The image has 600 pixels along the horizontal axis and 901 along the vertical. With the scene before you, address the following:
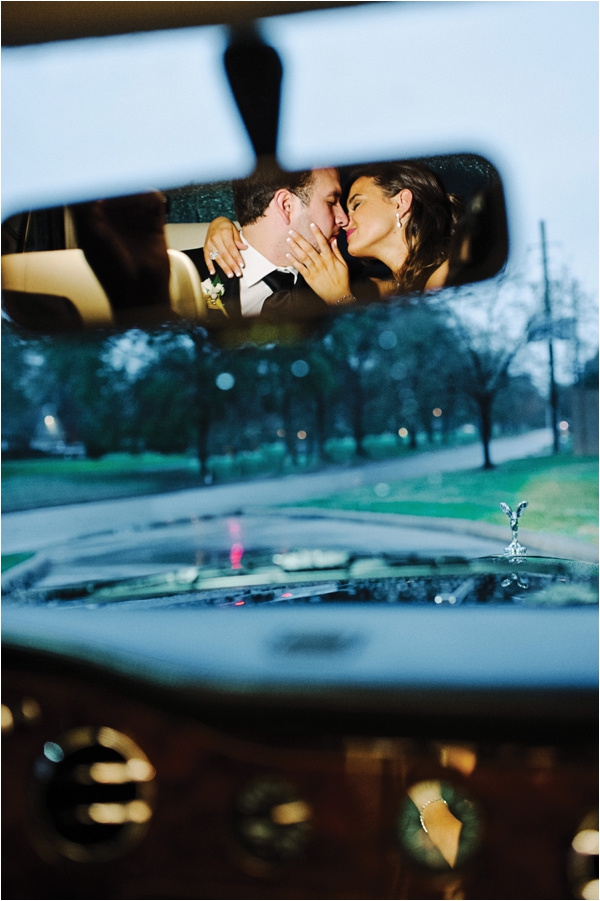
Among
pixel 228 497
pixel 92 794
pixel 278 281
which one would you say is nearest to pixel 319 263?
pixel 278 281

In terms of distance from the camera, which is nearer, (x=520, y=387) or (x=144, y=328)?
(x=144, y=328)

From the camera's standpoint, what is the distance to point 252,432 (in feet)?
15.7

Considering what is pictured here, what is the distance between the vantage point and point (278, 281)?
202cm

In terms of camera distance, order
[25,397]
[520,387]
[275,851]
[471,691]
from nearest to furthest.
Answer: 1. [471,691]
2. [275,851]
3. [25,397]
4. [520,387]

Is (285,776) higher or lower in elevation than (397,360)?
lower

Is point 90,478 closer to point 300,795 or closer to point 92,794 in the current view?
point 92,794

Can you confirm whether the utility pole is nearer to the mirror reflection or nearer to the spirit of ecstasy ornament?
the spirit of ecstasy ornament

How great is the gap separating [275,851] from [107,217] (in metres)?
1.71

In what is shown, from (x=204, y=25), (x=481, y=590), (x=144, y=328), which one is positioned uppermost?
(x=204, y=25)

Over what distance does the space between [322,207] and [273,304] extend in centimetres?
30

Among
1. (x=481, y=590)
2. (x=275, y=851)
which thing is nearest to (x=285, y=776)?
(x=275, y=851)

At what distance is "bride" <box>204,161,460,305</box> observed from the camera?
76.4 inches

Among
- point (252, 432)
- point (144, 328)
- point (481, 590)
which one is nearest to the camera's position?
point (481, 590)

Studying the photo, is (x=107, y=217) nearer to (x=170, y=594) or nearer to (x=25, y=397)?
(x=170, y=594)
